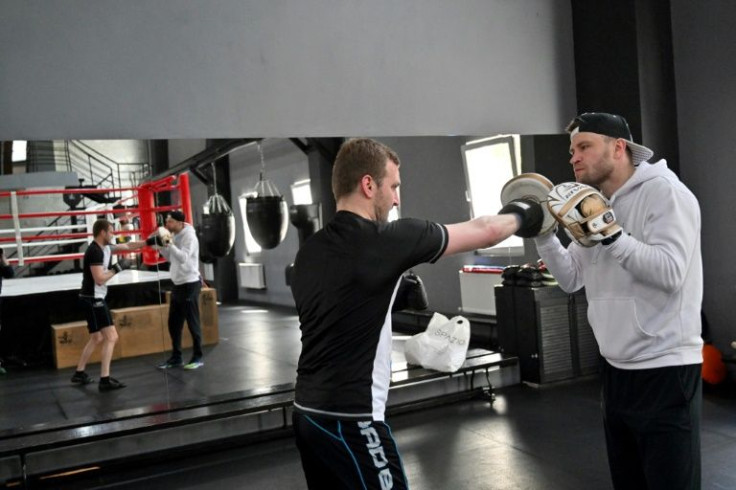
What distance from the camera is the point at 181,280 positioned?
3920 millimetres

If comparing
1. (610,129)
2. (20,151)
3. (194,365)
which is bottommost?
(194,365)

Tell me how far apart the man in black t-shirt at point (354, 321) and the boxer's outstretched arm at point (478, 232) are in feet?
0.04

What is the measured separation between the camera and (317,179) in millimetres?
4113

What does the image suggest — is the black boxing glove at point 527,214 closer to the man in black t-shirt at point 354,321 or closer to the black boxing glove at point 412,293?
the man in black t-shirt at point 354,321

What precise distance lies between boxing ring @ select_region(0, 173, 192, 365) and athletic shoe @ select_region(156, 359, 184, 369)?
38cm

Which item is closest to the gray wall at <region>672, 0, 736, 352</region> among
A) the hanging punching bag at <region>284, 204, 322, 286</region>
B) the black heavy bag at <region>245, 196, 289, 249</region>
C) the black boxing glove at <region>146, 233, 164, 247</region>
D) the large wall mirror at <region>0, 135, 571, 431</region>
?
the large wall mirror at <region>0, 135, 571, 431</region>

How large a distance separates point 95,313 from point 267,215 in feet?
3.85

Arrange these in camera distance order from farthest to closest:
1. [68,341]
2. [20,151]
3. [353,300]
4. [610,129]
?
[68,341] → [20,151] → [610,129] → [353,300]

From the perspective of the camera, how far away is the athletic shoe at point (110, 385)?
148 inches

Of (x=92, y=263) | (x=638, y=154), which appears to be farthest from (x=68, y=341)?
(x=638, y=154)

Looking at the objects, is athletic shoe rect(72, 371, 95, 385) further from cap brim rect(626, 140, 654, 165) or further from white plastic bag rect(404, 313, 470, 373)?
cap brim rect(626, 140, 654, 165)

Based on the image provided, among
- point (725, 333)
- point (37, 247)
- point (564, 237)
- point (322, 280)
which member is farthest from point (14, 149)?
point (725, 333)

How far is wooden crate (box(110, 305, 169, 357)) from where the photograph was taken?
12.5ft

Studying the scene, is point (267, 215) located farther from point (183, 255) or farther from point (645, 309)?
point (645, 309)
